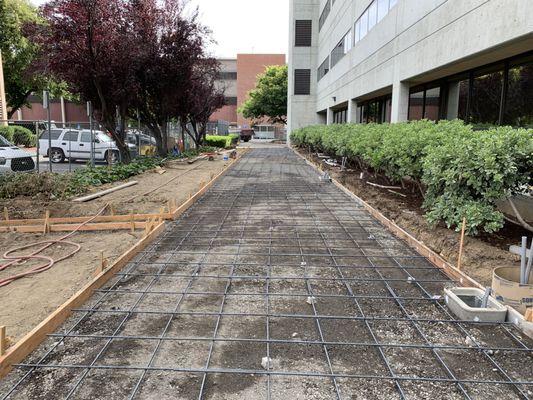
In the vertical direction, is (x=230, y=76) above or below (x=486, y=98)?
above

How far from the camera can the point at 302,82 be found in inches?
1502

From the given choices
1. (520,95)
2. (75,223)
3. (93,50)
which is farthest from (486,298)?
(93,50)

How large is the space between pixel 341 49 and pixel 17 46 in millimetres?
25060

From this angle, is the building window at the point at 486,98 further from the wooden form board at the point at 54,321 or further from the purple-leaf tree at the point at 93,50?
the purple-leaf tree at the point at 93,50

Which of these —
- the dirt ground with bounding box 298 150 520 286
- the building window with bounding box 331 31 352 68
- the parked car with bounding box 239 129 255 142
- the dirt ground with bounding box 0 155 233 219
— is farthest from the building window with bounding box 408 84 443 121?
the parked car with bounding box 239 129 255 142

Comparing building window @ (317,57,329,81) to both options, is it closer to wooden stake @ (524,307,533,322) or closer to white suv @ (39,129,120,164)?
white suv @ (39,129,120,164)

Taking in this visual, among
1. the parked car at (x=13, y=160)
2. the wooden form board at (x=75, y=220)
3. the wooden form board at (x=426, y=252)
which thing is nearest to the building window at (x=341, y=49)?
the wooden form board at (x=426, y=252)

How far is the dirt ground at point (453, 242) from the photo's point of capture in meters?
4.66

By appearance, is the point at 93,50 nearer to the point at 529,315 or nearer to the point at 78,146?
the point at 78,146

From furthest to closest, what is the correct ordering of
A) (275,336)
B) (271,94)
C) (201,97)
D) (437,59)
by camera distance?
(271,94) < (201,97) < (437,59) < (275,336)

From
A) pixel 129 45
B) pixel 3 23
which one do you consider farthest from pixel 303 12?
pixel 129 45

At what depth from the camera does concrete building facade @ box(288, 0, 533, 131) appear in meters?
8.09

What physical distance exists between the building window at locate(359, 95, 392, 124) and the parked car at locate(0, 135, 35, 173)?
13219 millimetres

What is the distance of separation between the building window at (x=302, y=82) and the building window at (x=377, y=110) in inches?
637
